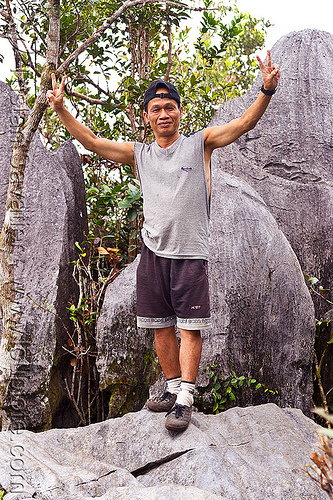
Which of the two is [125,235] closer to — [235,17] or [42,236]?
[42,236]

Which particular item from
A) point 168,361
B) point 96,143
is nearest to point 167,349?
point 168,361

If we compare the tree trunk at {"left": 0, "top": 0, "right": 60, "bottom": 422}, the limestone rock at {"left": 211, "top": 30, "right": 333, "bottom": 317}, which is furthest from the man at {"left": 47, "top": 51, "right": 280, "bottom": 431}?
the limestone rock at {"left": 211, "top": 30, "right": 333, "bottom": 317}

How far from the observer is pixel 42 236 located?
15.6 feet

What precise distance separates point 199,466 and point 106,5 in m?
4.74

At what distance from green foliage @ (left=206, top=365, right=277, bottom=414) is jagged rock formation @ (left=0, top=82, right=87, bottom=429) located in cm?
147

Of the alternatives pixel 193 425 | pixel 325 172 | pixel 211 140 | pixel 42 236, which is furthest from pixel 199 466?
pixel 325 172

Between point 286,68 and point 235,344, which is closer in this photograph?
point 235,344

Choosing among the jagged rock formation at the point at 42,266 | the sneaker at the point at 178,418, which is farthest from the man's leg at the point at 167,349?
the jagged rock formation at the point at 42,266

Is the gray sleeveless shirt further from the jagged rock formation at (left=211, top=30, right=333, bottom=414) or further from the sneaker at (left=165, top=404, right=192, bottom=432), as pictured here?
the jagged rock formation at (left=211, top=30, right=333, bottom=414)

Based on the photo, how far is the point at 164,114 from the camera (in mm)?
3211

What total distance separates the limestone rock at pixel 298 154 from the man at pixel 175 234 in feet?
5.84

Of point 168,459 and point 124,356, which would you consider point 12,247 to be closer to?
point 124,356

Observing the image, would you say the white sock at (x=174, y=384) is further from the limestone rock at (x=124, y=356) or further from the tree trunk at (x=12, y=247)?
the tree trunk at (x=12, y=247)

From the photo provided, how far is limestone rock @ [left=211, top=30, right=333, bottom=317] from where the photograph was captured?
512cm
